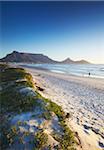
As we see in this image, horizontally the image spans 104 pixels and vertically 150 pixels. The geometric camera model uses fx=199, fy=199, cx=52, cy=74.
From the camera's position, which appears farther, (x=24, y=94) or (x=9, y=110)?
(x=24, y=94)

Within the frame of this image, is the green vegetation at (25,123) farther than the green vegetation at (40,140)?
Yes

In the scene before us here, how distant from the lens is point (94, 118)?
30.5ft

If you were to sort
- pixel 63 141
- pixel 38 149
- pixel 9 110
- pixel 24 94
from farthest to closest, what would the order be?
1. pixel 24 94
2. pixel 9 110
3. pixel 63 141
4. pixel 38 149

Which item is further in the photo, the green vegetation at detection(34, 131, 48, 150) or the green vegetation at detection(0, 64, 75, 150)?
the green vegetation at detection(0, 64, 75, 150)

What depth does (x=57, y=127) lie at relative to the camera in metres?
6.41

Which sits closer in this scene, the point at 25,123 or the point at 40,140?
the point at 40,140

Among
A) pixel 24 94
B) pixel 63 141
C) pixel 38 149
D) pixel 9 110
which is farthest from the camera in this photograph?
pixel 24 94

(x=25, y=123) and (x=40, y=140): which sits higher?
(x=25, y=123)

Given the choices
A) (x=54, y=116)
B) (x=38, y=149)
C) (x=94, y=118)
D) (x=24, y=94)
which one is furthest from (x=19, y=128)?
(x=94, y=118)

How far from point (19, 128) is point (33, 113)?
47.2 inches

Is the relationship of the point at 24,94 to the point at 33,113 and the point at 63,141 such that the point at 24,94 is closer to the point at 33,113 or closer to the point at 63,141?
the point at 33,113

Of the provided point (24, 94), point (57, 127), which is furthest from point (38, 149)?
point (24, 94)

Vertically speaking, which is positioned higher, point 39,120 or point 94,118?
point 39,120

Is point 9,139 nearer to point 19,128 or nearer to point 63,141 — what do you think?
point 19,128
